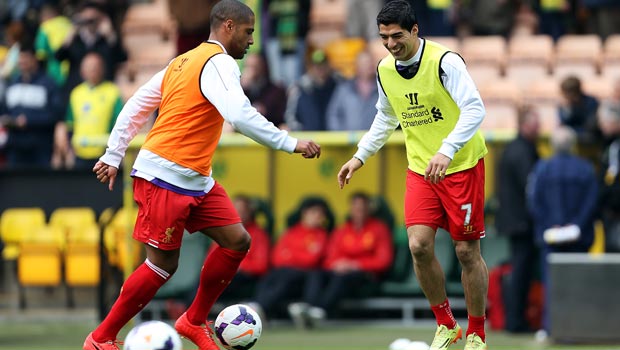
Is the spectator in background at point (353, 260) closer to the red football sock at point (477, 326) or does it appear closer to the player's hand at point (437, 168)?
the red football sock at point (477, 326)

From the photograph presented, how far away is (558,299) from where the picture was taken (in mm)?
12922

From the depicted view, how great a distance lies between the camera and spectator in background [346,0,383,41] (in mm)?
18516

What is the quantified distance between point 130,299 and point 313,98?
23.6ft

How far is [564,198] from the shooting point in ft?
44.5

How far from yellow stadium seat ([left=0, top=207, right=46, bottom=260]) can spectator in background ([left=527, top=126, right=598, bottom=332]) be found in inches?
241

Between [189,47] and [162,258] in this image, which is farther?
[189,47]

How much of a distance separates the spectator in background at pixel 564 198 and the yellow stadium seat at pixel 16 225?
20.1 ft

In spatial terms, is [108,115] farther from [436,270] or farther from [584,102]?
[436,270]

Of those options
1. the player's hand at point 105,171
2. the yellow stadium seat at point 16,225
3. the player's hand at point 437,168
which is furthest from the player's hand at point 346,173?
the yellow stadium seat at point 16,225

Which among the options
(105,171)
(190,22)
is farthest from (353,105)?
(105,171)

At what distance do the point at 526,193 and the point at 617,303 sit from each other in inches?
75.1

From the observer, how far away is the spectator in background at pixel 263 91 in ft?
54.1

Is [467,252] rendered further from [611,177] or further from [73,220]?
[73,220]

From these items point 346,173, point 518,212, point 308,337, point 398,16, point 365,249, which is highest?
point 398,16
